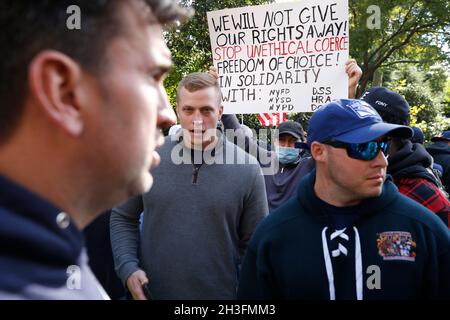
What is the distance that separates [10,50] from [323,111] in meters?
1.84

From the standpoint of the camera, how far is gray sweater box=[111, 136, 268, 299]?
280 cm

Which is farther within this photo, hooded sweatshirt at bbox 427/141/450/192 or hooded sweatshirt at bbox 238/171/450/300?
hooded sweatshirt at bbox 427/141/450/192

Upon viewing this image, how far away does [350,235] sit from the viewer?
218cm

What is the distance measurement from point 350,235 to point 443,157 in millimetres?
5360

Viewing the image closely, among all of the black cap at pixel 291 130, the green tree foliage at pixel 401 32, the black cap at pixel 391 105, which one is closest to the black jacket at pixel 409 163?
the black cap at pixel 391 105

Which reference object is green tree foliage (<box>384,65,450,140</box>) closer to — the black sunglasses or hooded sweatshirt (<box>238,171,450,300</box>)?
the black sunglasses

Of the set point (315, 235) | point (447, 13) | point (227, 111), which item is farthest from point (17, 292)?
point (447, 13)

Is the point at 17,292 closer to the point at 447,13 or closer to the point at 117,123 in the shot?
the point at 117,123

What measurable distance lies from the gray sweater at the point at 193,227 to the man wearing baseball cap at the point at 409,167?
33.2 inches

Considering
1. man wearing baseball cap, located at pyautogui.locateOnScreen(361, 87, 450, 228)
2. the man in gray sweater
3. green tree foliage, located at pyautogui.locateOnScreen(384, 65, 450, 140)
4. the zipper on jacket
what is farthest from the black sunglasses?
green tree foliage, located at pyautogui.locateOnScreen(384, 65, 450, 140)

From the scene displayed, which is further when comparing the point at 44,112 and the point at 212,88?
the point at 212,88

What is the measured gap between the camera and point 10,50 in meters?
0.86

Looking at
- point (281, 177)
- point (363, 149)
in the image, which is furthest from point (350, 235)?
point (281, 177)

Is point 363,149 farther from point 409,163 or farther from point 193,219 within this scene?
point 193,219
